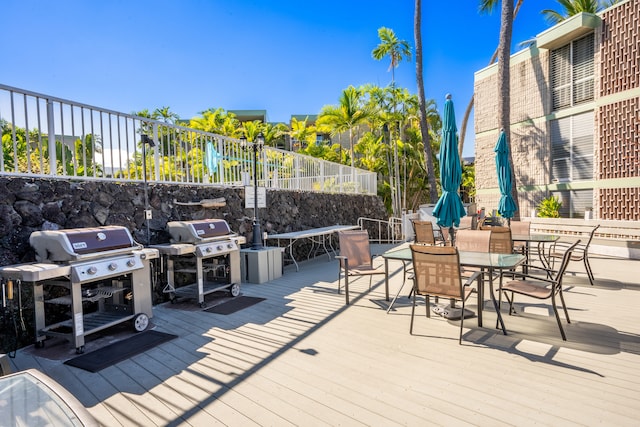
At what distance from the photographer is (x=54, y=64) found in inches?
411

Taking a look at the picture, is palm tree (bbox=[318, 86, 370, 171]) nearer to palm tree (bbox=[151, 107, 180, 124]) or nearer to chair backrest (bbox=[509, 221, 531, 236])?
chair backrest (bbox=[509, 221, 531, 236])

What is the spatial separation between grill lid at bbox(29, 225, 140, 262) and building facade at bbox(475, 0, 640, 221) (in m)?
12.0

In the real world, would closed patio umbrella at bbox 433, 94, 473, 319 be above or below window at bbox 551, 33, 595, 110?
below

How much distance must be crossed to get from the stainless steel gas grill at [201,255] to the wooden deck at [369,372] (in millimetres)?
626

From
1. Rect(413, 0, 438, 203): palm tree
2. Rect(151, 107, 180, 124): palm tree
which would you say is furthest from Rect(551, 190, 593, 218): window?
Rect(151, 107, 180, 124): palm tree

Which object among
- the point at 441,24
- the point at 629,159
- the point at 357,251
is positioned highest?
the point at 441,24

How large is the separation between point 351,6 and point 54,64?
34.0 ft

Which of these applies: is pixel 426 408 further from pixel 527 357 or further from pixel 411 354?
pixel 527 357

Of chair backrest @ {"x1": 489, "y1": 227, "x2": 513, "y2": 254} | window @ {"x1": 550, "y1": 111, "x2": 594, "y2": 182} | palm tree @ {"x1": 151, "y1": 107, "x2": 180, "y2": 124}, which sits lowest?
chair backrest @ {"x1": 489, "y1": 227, "x2": 513, "y2": 254}

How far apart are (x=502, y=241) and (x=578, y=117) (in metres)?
8.27

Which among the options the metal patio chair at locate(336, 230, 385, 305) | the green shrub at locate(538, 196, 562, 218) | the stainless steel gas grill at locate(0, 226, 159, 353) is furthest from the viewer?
the green shrub at locate(538, 196, 562, 218)

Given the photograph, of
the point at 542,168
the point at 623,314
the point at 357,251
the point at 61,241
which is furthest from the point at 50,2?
the point at 542,168

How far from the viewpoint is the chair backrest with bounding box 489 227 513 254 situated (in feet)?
18.3

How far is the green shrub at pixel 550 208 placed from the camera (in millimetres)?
11492
